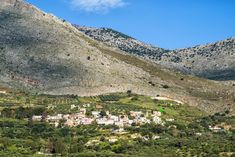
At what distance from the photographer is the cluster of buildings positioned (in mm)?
169125

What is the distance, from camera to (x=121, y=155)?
123938 millimetres

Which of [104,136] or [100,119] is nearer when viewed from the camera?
[104,136]

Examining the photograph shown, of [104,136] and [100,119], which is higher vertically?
[100,119]

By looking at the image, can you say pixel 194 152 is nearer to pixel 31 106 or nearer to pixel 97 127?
pixel 97 127

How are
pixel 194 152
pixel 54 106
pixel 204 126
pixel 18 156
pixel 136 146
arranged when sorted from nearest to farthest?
pixel 18 156 → pixel 194 152 → pixel 136 146 → pixel 204 126 → pixel 54 106

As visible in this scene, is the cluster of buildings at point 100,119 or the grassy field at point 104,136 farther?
the cluster of buildings at point 100,119

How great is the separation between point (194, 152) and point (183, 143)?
458 inches

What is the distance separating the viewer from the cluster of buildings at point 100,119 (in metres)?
169

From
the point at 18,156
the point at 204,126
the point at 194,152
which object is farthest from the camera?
the point at 204,126

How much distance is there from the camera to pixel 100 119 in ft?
572

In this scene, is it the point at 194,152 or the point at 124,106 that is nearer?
the point at 194,152

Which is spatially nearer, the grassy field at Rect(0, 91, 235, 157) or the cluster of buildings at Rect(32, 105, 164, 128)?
the grassy field at Rect(0, 91, 235, 157)

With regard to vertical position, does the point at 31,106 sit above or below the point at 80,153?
above

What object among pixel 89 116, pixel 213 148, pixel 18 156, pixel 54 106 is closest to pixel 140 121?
pixel 89 116
